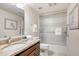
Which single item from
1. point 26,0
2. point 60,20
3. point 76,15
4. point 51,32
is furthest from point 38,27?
point 76,15

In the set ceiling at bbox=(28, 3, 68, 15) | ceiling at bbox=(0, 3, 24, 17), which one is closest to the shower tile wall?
ceiling at bbox=(28, 3, 68, 15)

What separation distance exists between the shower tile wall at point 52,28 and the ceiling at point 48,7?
0.09 metres

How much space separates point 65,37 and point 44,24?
441 mm

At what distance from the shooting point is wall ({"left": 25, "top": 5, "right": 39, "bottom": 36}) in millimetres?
1506

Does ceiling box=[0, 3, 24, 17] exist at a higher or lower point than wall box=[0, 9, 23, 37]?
higher

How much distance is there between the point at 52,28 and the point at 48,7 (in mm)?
365

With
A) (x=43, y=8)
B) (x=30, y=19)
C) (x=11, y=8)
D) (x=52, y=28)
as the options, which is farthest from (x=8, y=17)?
(x=52, y=28)

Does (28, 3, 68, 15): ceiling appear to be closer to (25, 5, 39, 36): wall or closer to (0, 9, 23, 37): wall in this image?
(25, 5, 39, 36): wall

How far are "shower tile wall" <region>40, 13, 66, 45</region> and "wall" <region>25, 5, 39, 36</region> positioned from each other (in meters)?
0.11

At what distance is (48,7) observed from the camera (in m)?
1.47

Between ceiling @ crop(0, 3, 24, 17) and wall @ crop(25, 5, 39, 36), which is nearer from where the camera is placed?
ceiling @ crop(0, 3, 24, 17)

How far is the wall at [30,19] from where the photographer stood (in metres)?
1.51

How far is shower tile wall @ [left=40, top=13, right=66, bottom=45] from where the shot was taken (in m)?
1.51

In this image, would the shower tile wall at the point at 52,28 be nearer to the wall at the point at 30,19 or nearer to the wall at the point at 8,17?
the wall at the point at 30,19
